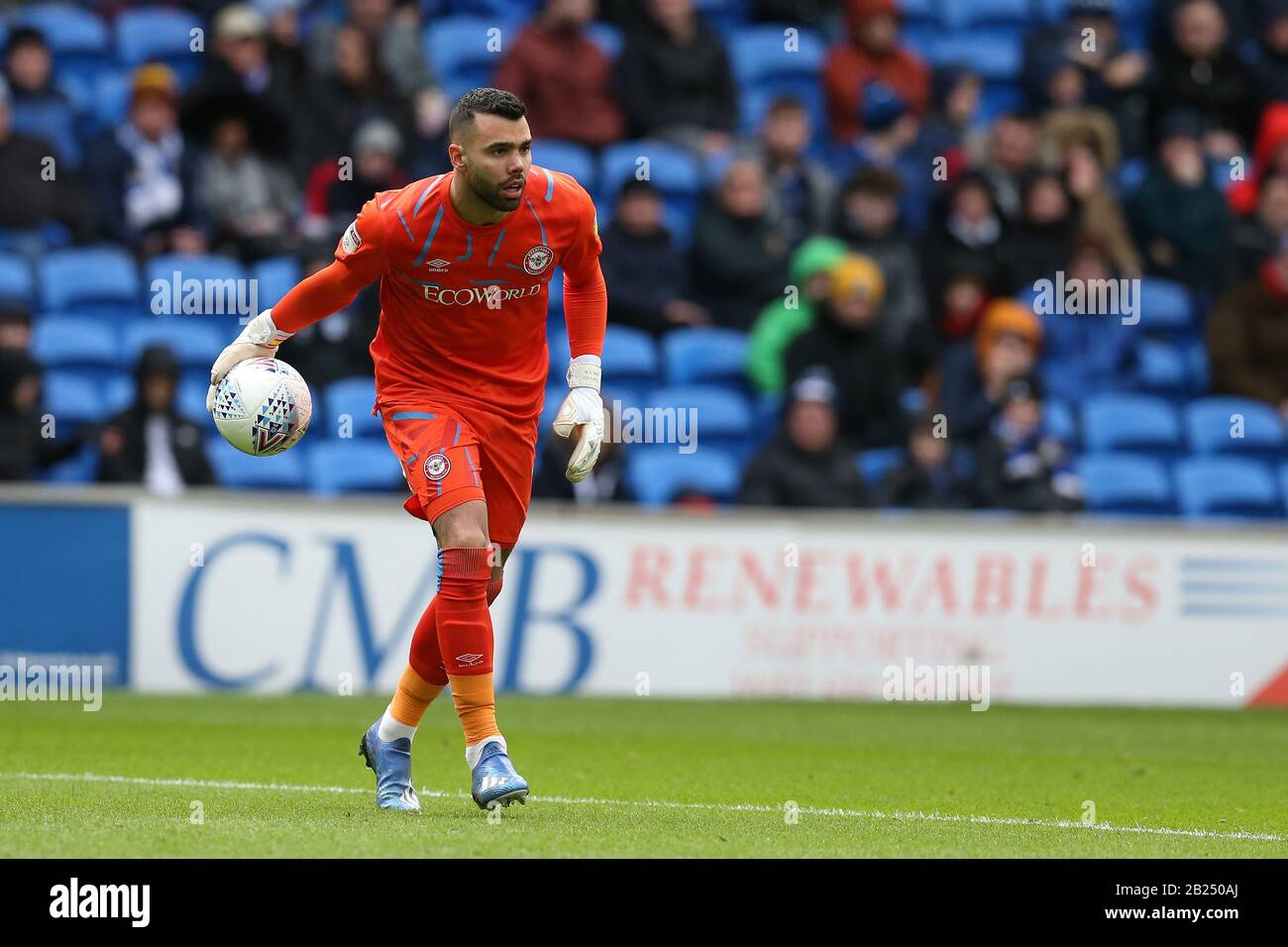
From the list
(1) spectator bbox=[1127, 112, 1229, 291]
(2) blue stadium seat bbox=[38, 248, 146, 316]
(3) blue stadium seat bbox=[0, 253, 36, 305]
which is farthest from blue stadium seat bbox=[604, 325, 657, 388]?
(1) spectator bbox=[1127, 112, 1229, 291]

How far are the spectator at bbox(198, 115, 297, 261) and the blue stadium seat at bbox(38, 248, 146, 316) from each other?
758mm

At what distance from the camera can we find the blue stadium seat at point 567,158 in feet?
56.9

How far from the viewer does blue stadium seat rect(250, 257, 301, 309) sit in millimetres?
15914

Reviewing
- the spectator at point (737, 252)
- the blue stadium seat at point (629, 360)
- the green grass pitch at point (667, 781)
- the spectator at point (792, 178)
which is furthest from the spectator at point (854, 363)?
the green grass pitch at point (667, 781)

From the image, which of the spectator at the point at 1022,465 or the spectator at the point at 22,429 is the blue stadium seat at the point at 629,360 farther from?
the spectator at the point at 22,429

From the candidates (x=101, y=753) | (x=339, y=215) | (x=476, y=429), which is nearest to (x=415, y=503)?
(x=476, y=429)

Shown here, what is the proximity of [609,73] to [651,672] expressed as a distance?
620 centimetres

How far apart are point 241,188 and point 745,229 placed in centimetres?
401

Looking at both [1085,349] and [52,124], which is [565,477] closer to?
[1085,349]

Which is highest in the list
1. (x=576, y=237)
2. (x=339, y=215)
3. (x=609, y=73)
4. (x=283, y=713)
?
(x=609, y=73)

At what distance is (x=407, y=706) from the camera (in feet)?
25.6

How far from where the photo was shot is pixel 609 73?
60.0ft

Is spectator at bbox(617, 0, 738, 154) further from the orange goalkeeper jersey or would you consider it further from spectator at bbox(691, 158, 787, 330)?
the orange goalkeeper jersey

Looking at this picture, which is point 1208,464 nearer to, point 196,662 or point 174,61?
point 196,662
